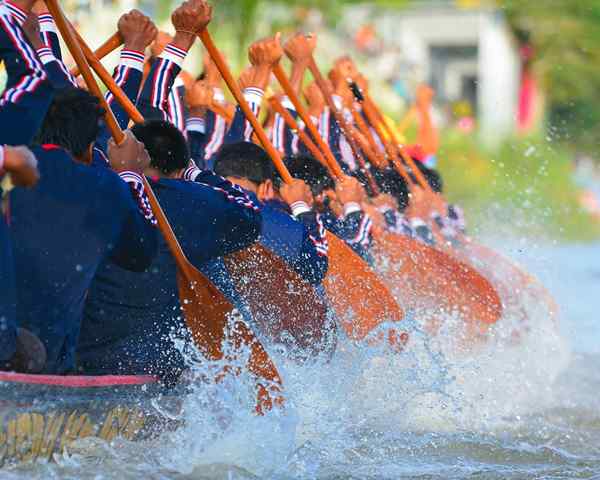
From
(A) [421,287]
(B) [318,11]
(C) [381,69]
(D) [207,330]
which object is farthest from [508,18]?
(D) [207,330]

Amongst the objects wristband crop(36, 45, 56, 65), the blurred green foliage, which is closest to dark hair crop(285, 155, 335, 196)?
wristband crop(36, 45, 56, 65)

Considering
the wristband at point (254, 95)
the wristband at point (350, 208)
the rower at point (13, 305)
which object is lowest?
the rower at point (13, 305)

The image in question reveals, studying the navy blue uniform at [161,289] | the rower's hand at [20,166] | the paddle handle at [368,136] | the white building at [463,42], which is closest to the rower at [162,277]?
the navy blue uniform at [161,289]

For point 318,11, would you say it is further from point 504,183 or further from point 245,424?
point 245,424

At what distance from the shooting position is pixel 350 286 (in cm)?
614

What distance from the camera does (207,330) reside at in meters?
4.72

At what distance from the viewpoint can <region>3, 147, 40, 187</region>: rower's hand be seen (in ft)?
10.8

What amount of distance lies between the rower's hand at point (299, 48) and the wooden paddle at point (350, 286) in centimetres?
133

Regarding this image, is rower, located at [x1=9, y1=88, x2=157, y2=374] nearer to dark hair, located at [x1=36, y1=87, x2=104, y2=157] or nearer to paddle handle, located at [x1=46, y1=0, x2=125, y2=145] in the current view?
dark hair, located at [x1=36, y1=87, x2=104, y2=157]

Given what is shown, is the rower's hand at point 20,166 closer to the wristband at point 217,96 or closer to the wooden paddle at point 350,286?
the wooden paddle at point 350,286

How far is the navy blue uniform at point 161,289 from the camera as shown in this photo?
4422 millimetres

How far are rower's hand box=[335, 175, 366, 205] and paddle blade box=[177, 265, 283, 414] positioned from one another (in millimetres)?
1951

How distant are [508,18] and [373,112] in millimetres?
23131

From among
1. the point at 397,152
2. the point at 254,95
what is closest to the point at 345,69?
the point at 397,152
